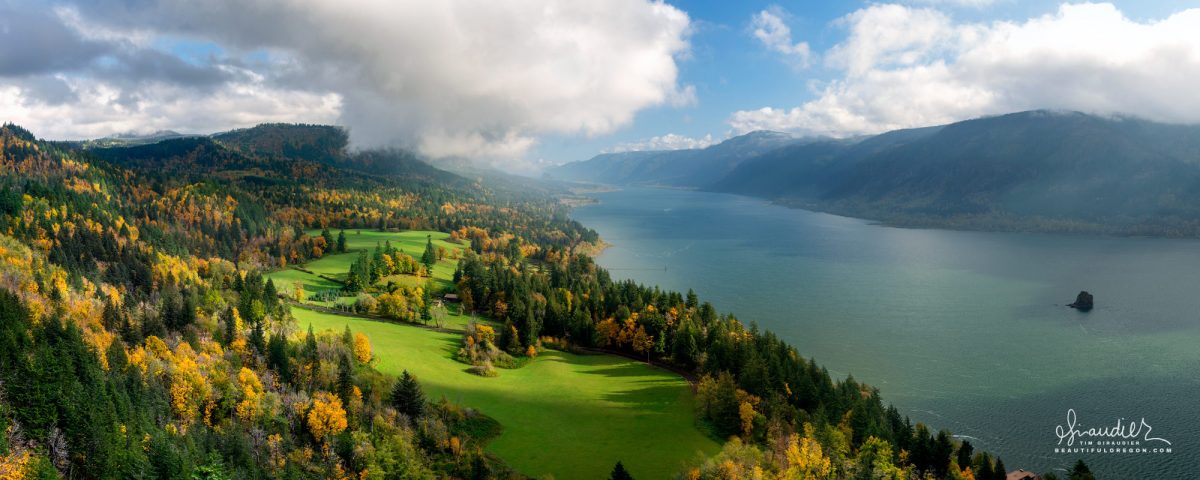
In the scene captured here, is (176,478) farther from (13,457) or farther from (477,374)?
(477,374)

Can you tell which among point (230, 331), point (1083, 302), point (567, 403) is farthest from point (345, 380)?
point (1083, 302)

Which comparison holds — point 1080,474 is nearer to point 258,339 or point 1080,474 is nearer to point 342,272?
point 258,339

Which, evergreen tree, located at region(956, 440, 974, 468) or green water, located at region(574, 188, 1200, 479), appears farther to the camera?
green water, located at region(574, 188, 1200, 479)

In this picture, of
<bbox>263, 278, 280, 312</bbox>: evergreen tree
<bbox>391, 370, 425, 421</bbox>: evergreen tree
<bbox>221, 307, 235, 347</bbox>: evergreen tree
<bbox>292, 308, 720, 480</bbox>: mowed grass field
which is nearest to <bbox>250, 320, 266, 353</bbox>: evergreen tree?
<bbox>221, 307, 235, 347</bbox>: evergreen tree

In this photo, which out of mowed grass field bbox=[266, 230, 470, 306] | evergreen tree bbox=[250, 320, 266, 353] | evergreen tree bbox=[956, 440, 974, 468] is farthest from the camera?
mowed grass field bbox=[266, 230, 470, 306]

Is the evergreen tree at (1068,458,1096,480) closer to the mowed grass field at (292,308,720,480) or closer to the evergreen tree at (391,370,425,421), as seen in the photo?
the mowed grass field at (292,308,720,480)

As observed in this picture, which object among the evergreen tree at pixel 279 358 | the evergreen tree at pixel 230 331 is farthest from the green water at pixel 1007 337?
the evergreen tree at pixel 230 331
